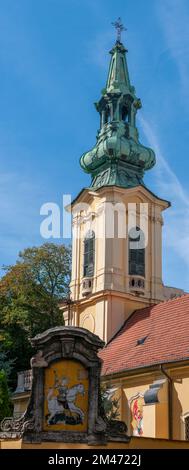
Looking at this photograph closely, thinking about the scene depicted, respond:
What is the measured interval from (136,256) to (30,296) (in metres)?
9.87

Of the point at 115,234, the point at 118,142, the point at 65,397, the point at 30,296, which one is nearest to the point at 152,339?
the point at 115,234

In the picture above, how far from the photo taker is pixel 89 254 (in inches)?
1375

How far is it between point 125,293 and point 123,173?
644cm

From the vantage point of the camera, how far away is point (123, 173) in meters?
35.8

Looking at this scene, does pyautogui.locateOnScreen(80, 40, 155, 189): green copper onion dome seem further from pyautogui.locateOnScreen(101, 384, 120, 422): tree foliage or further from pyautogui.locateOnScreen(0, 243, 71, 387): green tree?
pyautogui.locateOnScreen(101, 384, 120, 422): tree foliage

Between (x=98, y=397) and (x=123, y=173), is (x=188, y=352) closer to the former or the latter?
(x=98, y=397)

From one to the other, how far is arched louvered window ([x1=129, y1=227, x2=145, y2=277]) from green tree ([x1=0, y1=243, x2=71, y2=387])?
7.86m

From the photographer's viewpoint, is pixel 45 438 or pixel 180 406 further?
pixel 180 406

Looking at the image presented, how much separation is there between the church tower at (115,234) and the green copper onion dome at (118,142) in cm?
5

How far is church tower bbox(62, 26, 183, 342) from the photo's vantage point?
32969 millimetres

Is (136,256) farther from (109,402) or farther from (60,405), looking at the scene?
(60,405)

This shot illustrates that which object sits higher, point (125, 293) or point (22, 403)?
point (125, 293)
